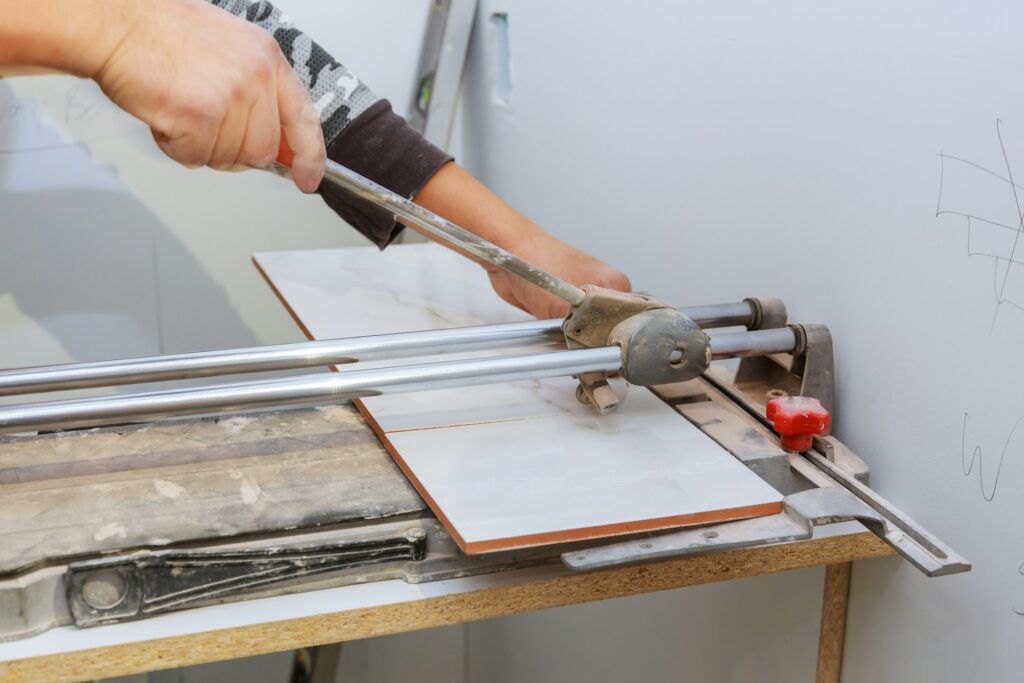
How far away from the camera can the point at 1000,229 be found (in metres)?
0.62

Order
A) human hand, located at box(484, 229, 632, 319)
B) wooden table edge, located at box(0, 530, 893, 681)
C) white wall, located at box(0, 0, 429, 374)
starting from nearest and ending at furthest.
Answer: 1. wooden table edge, located at box(0, 530, 893, 681)
2. human hand, located at box(484, 229, 632, 319)
3. white wall, located at box(0, 0, 429, 374)

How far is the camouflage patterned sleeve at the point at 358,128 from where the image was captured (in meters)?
0.99

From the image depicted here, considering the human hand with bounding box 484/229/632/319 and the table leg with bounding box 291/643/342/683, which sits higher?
the human hand with bounding box 484/229/632/319

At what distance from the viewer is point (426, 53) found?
1.56m

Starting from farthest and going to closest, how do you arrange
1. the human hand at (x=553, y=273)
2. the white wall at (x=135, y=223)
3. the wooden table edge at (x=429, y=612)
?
the white wall at (x=135, y=223) → the human hand at (x=553, y=273) → the wooden table edge at (x=429, y=612)

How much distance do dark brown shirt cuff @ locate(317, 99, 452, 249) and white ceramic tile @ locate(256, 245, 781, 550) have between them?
131 mm

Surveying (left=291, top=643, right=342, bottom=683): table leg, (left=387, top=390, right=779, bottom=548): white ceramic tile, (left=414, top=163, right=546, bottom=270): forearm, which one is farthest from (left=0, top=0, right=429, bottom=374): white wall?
(left=387, top=390, right=779, bottom=548): white ceramic tile

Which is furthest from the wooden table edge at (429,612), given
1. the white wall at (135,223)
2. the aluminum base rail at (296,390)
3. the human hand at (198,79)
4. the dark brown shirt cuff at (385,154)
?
the white wall at (135,223)

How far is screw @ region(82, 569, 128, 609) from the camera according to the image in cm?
57

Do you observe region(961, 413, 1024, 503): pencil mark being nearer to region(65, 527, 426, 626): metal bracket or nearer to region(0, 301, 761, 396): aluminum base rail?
region(0, 301, 761, 396): aluminum base rail

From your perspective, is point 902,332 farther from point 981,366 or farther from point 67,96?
point 67,96

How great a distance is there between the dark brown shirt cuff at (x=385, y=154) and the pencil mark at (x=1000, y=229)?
499mm

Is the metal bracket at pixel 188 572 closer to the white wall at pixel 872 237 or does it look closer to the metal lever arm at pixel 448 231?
the metal lever arm at pixel 448 231

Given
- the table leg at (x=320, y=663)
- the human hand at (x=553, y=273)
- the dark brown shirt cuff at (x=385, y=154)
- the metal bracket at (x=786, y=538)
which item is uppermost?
the dark brown shirt cuff at (x=385, y=154)
